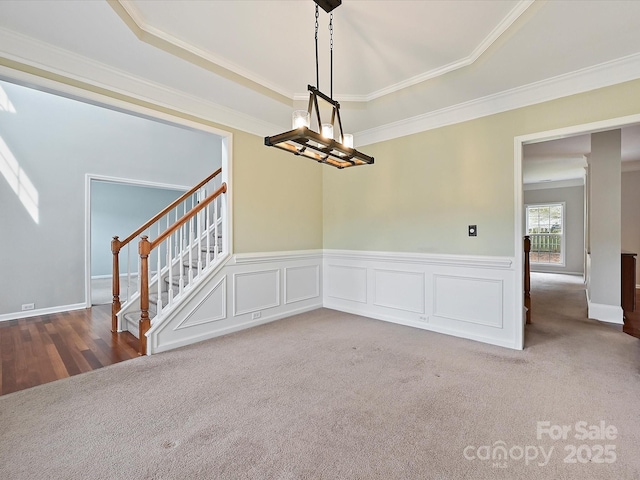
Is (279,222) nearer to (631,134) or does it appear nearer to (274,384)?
(274,384)

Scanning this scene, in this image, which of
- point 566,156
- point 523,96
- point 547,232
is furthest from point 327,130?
point 547,232

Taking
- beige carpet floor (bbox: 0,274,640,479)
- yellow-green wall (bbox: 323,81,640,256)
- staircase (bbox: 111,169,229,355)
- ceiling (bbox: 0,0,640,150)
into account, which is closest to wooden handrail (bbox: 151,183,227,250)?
staircase (bbox: 111,169,229,355)

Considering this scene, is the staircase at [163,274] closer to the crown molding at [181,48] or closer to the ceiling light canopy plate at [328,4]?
the crown molding at [181,48]

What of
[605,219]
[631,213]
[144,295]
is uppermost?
[631,213]

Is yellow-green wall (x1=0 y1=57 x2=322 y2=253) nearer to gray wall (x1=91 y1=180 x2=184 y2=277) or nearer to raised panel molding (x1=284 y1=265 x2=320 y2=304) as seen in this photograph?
raised panel molding (x1=284 y1=265 x2=320 y2=304)

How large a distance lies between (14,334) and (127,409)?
285cm

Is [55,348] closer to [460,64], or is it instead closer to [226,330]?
[226,330]

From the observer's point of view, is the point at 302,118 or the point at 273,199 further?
the point at 273,199

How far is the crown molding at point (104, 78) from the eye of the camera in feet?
7.56

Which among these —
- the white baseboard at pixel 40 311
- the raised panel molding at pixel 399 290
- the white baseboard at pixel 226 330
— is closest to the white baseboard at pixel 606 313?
the raised panel molding at pixel 399 290

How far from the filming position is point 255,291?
3.95 metres

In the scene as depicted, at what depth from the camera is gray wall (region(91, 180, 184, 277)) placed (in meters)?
8.24

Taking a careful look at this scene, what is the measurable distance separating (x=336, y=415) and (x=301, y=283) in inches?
105

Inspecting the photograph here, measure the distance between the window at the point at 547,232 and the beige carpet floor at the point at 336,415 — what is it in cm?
716
